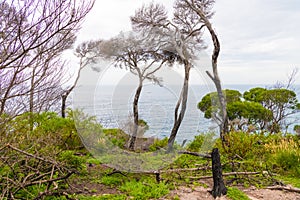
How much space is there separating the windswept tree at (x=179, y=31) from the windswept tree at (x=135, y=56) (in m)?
0.18

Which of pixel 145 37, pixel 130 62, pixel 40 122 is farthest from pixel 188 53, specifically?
pixel 40 122

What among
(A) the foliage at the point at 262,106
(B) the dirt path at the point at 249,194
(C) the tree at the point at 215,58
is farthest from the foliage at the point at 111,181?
(A) the foliage at the point at 262,106

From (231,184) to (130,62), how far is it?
2198 mm

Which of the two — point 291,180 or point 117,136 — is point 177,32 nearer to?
point 117,136

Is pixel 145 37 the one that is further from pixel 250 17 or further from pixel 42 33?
pixel 250 17

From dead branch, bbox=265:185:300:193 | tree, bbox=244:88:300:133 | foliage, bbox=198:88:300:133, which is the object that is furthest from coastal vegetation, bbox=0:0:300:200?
tree, bbox=244:88:300:133

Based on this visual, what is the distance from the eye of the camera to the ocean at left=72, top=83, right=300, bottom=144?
3.59 m

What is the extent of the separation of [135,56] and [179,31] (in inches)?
73.8

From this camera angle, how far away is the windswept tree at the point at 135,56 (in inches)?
149

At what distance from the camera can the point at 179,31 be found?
18.1 ft

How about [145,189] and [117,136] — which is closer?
[145,189]

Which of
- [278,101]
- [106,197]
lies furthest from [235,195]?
[278,101]

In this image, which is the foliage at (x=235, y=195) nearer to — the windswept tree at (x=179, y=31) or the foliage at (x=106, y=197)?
the foliage at (x=106, y=197)

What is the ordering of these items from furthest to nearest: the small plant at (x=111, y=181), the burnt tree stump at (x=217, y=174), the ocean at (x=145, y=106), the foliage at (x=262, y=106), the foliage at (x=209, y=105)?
the foliage at (x=262, y=106), the foliage at (x=209, y=105), the ocean at (x=145, y=106), the small plant at (x=111, y=181), the burnt tree stump at (x=217, y=174)
